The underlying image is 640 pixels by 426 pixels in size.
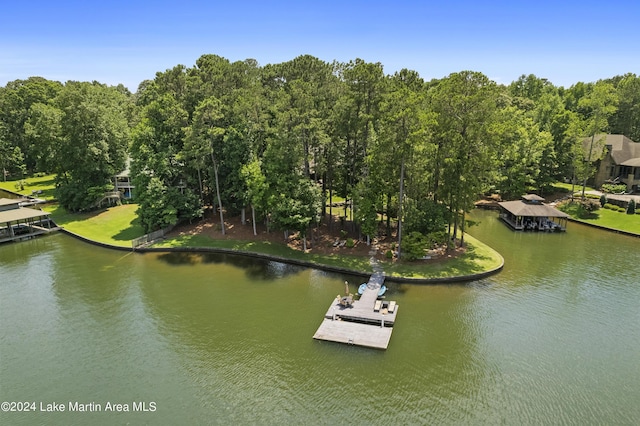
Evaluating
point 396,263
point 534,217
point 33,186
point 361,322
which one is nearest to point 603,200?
point 534,217

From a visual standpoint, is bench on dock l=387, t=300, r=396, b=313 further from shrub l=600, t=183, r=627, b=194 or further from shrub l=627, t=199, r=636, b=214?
shrub l=600, t=183, r=627, b=194

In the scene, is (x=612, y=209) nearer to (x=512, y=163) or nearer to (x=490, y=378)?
(x=512, y=163)

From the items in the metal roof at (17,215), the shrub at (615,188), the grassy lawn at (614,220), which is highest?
the shrub at (615,188)

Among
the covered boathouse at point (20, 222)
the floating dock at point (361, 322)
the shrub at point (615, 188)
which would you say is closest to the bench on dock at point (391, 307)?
the floating dock at point (361, 322)

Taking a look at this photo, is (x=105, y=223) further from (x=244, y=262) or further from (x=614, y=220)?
(x=614, y=220)

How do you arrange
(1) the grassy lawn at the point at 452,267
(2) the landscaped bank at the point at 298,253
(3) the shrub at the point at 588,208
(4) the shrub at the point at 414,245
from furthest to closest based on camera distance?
(3) the shrub at the point at 588,208 → (4) the shrub at the point at 414,245 → (2) the landscaped bank at the point at 298,253 → (1) the grassy lawn at the point at 452,267

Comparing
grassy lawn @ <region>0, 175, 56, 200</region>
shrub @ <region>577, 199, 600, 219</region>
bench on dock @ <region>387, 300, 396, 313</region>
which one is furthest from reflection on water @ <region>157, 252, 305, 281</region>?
shrub @ <region>577, 199, 600, 219</region>

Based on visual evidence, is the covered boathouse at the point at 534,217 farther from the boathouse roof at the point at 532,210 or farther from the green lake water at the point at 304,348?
the green lake water at the point at 304,348
